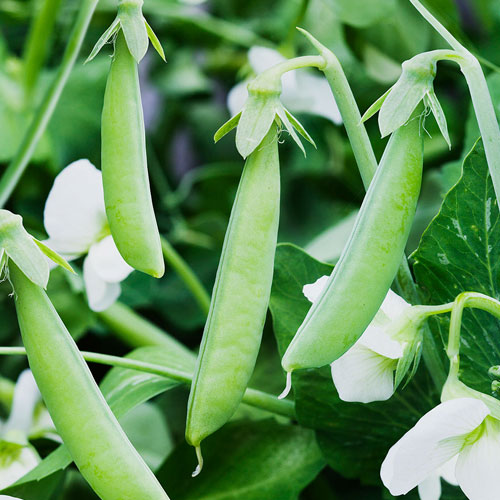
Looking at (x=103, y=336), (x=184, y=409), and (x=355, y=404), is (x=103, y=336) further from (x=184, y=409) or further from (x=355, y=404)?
(x=355, y=404)

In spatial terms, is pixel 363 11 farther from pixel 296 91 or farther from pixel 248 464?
pixel 248 464

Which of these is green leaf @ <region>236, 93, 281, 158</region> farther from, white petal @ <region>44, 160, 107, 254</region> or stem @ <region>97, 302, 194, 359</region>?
stem @ <region>97, 302, 194, 359</region>

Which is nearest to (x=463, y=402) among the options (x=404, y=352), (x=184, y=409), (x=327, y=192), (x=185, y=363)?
(x=404, y=352)

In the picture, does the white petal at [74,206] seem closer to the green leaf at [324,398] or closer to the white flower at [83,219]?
the white flower at [83,219]

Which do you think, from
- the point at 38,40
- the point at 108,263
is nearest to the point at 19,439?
the point at 108,263

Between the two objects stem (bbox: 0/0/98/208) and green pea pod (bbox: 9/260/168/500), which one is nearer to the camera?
green pea pod (bbox: 9/260/168/500)

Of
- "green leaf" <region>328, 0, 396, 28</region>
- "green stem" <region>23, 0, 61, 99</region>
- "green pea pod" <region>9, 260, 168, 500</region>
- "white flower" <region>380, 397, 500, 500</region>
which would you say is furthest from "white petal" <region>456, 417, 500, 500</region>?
"green stem" <region>23, 0, 61, 99</region>
